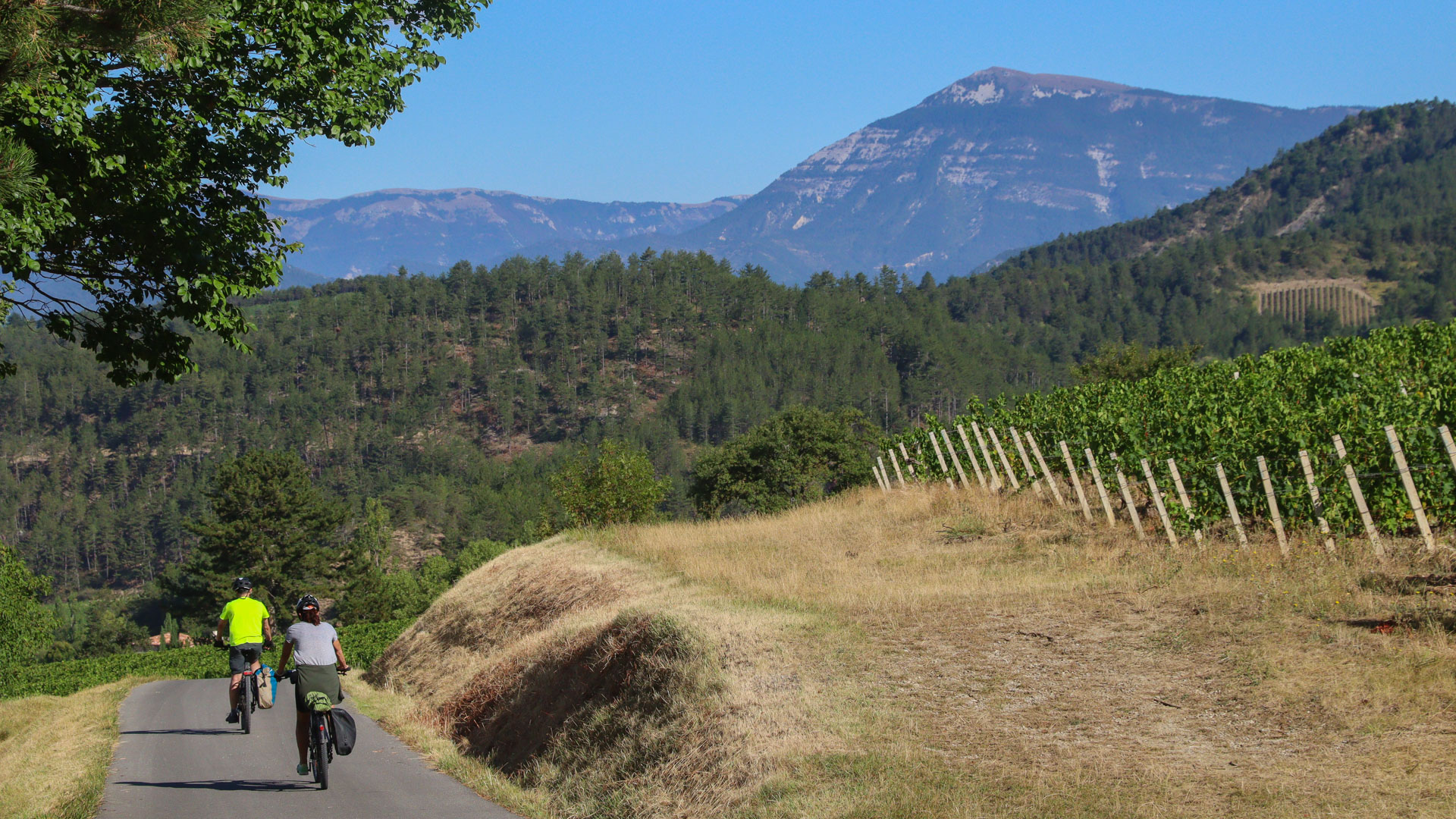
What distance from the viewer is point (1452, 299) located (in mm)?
197875

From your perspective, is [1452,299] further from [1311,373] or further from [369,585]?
[1311,373]

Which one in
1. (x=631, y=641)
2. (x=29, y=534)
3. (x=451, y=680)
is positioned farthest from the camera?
(x=29, y=534)

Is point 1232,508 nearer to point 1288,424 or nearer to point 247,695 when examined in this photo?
point 1288,424

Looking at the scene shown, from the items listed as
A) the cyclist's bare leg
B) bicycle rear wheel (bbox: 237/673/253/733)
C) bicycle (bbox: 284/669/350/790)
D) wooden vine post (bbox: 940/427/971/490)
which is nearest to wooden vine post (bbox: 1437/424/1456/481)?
bicycle (bbox: 284/669/350/790)

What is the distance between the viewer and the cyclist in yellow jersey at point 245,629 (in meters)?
13.5

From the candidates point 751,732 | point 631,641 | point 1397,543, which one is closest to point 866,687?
point 751,732

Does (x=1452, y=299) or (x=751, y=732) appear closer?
(x=751, y=732)

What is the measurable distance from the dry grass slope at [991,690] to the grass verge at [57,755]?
12.6 ft

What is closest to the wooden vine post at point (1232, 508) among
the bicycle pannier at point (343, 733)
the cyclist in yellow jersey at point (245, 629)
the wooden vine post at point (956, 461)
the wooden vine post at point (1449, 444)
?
the wooden vine post at point (1449, 444)

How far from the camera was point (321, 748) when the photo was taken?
1070 cm

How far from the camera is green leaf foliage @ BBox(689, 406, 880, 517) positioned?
61.1 metres

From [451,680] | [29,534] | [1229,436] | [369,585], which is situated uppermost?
[1229,436]

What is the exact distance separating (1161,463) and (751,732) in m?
11.8

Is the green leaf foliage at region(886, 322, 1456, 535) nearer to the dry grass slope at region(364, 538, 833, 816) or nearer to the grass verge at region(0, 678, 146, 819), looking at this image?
the dry grass slope at region(364, 538, 833, 816)
